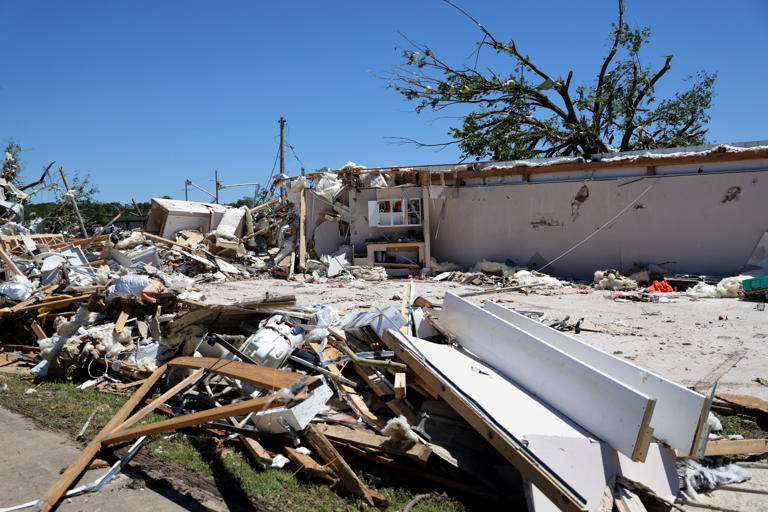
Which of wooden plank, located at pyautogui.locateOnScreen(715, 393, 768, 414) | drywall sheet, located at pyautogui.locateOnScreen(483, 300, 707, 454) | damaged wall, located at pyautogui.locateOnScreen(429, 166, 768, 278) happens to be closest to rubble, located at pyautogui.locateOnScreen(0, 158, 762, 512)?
drywall sheet, located at pyautogui.locateOnScreen(483, 300, 707, 454)

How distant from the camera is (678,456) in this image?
317 cm

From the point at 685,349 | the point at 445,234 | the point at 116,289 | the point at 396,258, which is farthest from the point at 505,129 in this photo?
the point at 116,289

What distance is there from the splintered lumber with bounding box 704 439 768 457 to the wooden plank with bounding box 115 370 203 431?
13.0 ft

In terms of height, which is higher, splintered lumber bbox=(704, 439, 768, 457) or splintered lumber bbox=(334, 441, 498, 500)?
splintered lumber bbox=(704, 439, 768, 457)

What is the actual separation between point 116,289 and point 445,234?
949 centimetres

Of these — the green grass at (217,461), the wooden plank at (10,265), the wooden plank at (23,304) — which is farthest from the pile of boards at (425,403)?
the wooden plank at (10,265)

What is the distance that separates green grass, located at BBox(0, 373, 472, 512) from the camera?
3131 millimetres

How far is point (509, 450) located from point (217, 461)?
84.5 inches

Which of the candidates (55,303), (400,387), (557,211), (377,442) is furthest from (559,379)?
(557,211)

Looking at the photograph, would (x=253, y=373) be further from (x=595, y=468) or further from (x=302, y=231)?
(x=302, y=231)

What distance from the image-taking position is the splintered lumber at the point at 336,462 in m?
3.18

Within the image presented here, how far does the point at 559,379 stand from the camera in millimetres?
3418

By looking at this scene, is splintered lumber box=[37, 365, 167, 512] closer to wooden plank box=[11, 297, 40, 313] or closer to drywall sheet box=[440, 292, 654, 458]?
drywall sheet box=[440, 292, 654, 458]

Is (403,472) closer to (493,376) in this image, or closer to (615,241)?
(493,376)
